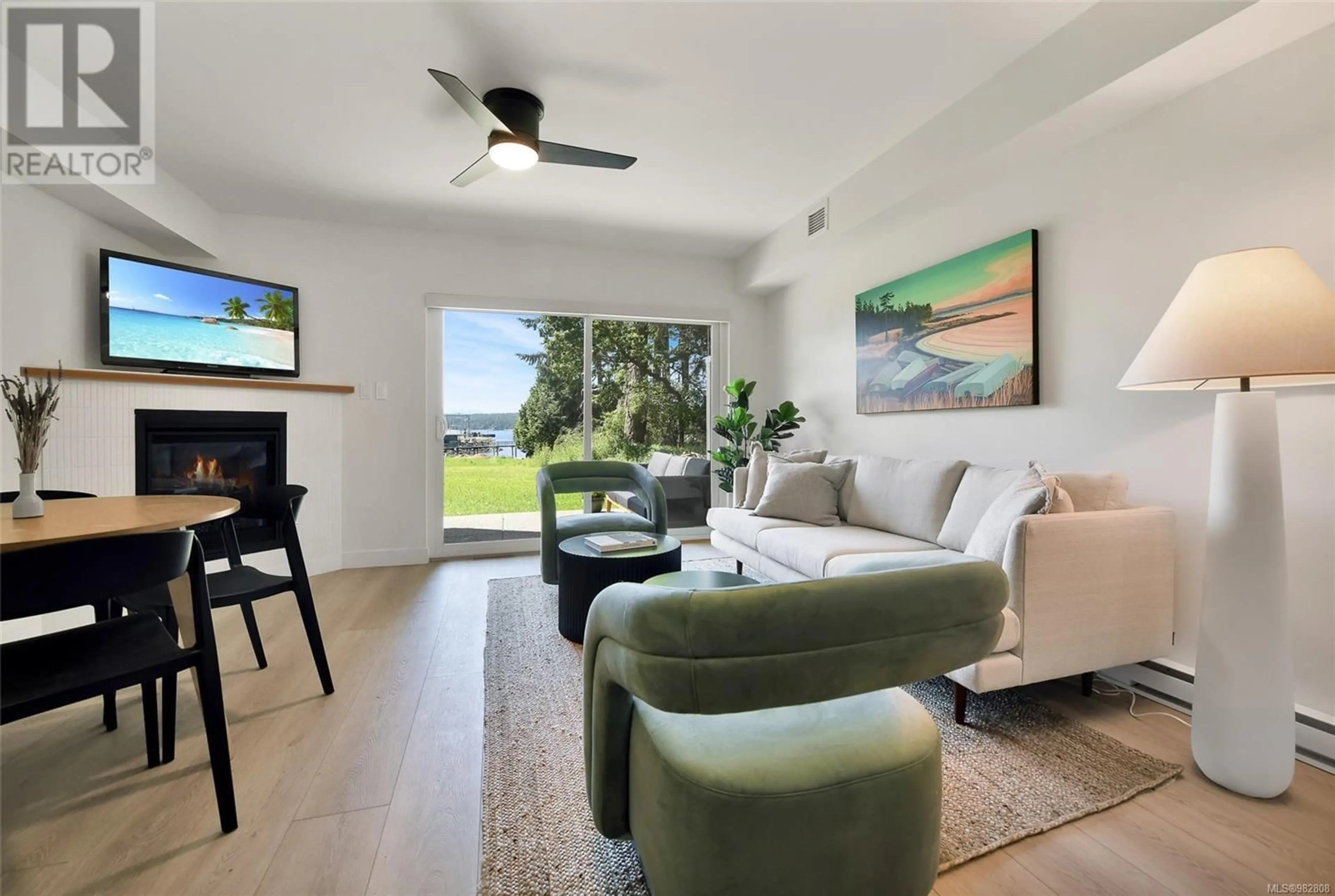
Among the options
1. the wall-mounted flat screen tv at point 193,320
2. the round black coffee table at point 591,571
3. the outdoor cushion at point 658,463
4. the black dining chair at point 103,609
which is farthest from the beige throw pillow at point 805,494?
the wall-mounted flat screen tv at point 193,320

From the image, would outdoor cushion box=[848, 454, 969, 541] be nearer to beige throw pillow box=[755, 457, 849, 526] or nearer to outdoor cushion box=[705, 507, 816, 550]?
beige throw pillow box=[755, 457, 849, 526]

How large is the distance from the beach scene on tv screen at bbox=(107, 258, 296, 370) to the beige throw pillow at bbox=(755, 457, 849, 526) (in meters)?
3.32

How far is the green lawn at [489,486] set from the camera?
443cm

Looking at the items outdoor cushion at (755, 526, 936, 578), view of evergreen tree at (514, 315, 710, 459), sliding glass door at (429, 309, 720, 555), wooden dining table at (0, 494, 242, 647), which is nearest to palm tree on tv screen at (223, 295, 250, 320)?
sliding glass door at (429, 309, 720, 555)

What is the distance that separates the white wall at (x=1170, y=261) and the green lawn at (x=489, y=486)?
9.94ft

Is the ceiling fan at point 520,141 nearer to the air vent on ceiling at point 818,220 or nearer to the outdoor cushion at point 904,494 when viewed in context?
the air vent on ceiling at point 818,220

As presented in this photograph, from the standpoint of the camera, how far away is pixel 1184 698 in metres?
2.02

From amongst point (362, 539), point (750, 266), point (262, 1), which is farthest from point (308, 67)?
point (750, 266)

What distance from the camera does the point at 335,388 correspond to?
12.8ft

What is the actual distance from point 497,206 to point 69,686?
336 cm

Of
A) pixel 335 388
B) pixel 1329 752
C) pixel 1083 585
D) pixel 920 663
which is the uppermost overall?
pixel 335 388

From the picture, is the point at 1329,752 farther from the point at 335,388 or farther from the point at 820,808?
the point at 335,388

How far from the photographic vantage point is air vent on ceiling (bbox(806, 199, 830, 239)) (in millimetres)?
3592

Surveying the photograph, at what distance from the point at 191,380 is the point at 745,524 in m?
3.37
